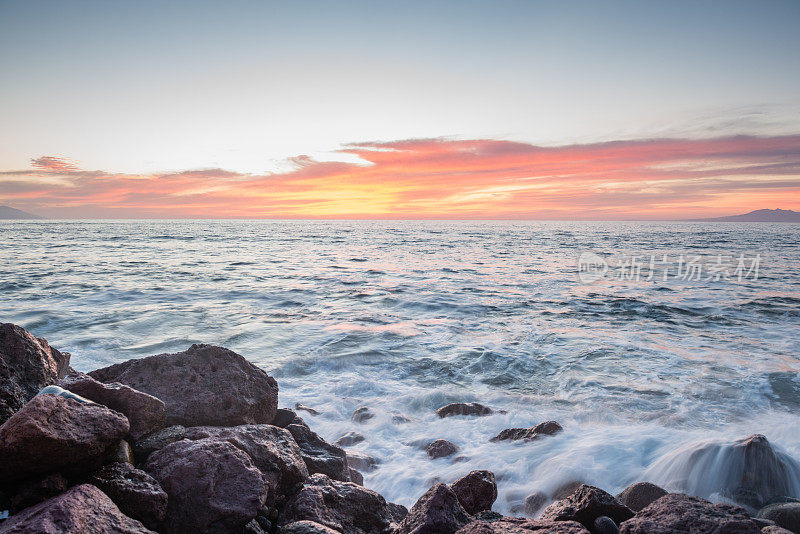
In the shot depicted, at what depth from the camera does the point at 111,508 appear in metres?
2.36

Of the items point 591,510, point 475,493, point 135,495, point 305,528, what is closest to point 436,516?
point 305,528

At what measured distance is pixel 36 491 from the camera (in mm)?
2471

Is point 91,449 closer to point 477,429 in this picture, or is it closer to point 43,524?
point 43,524

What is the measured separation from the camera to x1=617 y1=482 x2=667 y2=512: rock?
13.3 ft

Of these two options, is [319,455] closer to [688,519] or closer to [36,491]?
[36,491]

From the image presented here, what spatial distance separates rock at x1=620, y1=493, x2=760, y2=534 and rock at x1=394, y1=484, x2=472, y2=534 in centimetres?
104

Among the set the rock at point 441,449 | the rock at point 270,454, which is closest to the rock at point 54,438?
the rock at point 270,454

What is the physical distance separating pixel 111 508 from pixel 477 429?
464 cm

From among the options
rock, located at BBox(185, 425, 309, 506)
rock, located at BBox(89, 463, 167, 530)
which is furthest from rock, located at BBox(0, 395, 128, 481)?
rock, located at BBox(185, 425, 309, 506)

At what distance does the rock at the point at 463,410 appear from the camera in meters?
6.50

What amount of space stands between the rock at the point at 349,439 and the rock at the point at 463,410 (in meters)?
1.31

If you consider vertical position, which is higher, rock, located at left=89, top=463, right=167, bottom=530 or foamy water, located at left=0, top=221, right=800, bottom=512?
rock, located at left=89, top=463, right=167, bottom=530

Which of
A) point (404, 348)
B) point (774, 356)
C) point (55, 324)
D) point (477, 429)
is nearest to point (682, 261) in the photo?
point (774, 356)

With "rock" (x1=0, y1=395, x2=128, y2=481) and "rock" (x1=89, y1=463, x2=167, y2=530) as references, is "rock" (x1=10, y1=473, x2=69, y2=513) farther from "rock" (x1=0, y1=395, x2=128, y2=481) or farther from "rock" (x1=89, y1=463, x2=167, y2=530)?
"rock" (x1=89, y1=463, x2=167, y2=530)
